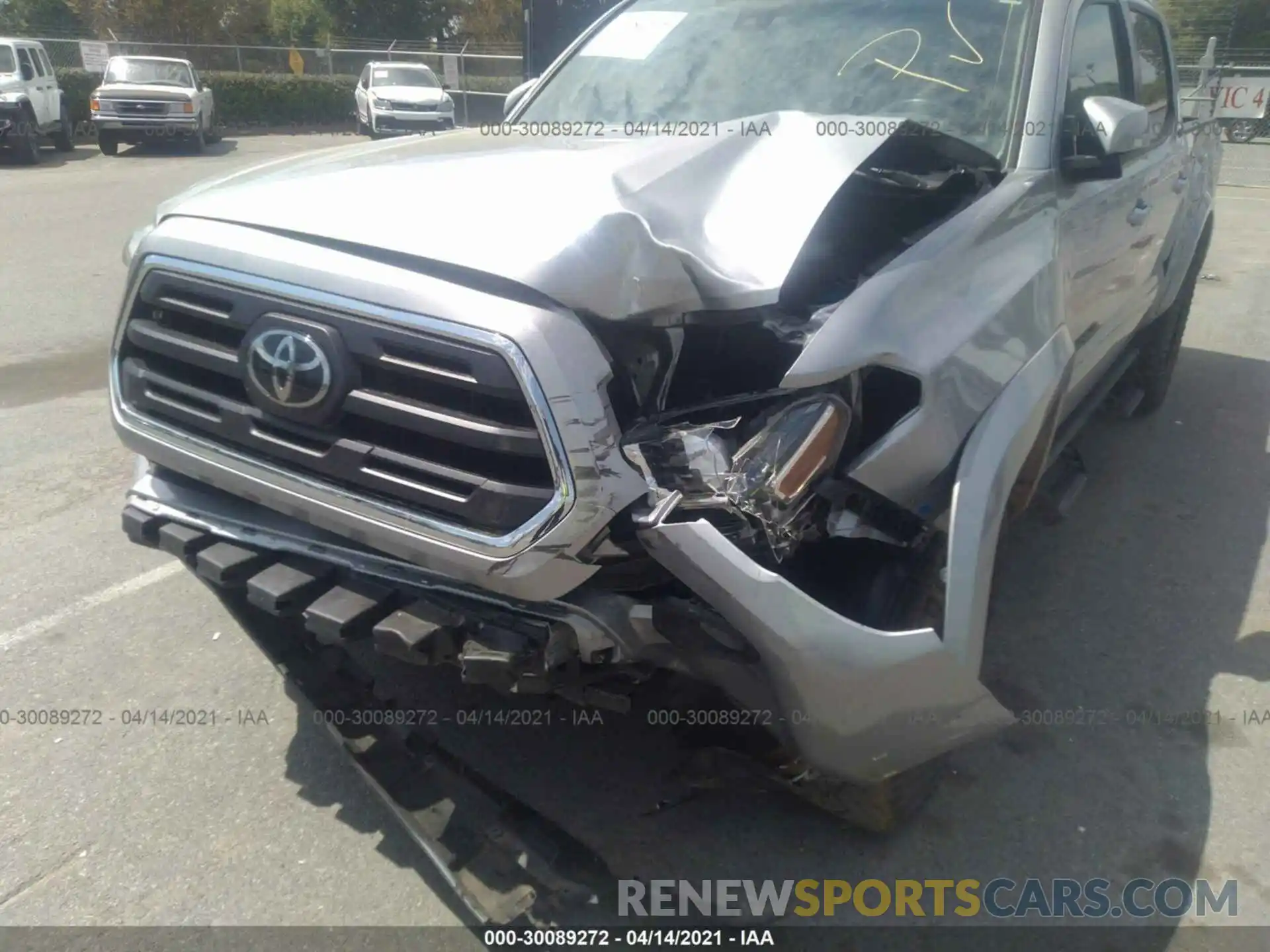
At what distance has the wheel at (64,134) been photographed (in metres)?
18.3

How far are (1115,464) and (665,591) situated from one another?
3.78 metres

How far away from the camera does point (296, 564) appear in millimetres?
2252

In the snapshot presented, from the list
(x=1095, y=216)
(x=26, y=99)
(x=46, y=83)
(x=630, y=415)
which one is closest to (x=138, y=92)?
(x=46, y=83)

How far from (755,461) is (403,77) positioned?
76.5 feet

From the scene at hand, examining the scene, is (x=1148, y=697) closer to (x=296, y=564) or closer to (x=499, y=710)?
(x=499, y=710)

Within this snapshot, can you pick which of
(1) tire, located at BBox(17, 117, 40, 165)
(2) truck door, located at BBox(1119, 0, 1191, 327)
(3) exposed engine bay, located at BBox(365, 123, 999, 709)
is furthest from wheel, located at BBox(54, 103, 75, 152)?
(3) exposed engine bay, located at BBox(365, 123, 999, 709)

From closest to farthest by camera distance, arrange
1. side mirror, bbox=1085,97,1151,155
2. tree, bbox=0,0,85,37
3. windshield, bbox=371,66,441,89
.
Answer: side mirror, bbox=1085,97,1151,155
windshield, bbox=371,66,441,89
tree, bbox=0,0,85,37

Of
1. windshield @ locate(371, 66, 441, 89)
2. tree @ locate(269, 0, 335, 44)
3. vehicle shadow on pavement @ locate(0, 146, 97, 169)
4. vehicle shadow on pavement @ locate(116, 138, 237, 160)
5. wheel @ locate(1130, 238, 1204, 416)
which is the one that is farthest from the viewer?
tree @ locate(269, 0, 335, 44)

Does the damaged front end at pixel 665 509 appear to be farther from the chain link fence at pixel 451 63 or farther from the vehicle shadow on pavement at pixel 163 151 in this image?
the chain link fence at pixel 451 63

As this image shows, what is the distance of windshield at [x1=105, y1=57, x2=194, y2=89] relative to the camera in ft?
62.5

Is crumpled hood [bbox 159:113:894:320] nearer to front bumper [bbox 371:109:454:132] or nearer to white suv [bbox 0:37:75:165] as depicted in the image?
white suv [bbox 0:37:75:165]

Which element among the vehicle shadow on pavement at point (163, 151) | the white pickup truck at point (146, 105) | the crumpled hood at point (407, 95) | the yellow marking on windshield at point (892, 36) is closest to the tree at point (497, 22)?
the crumpled hood at point (407, 95)

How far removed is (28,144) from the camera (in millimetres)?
16594

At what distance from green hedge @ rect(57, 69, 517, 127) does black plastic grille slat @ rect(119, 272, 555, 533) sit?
25.5m
